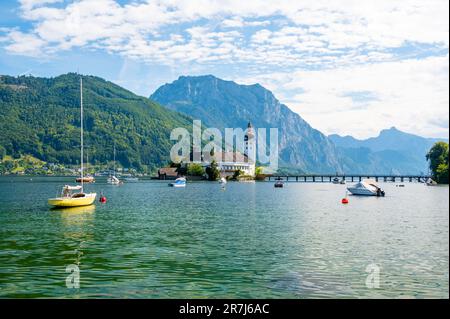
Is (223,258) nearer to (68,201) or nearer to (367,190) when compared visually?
(68,201)

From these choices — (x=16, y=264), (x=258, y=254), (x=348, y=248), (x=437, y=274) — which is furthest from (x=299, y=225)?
(x=16, y=264)

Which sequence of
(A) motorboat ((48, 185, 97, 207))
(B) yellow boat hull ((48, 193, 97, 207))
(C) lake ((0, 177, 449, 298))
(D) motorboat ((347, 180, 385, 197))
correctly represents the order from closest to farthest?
(C) lake ((0, 177, 449, 298)) → (B) yellow boat hull ((48, 193, 97, 207)) → (A) motorboat ((48, 185, 97, 207)) → (D) motorboat ((347, 180, 385, 197))

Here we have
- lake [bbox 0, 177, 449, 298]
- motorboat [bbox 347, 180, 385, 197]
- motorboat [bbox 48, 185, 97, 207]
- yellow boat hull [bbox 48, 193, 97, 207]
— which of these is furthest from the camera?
motorboat [bbox 347, 180, 385, 197]

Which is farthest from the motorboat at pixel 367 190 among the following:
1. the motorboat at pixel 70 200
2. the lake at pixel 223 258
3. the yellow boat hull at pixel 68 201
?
the yellow boat hull at pixel 68 201

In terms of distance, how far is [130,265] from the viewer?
3312cm

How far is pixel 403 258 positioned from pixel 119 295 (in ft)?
73.0

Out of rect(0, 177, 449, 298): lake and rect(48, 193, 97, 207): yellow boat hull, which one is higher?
rect(48, 193, 97, 207): yellow boat hull

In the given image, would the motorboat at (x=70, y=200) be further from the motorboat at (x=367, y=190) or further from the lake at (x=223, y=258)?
the motorboat at (x=367, y=190)

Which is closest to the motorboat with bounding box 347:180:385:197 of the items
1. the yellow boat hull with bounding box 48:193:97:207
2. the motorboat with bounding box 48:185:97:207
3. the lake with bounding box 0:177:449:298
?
the lake with bounding box 0:177:449:298

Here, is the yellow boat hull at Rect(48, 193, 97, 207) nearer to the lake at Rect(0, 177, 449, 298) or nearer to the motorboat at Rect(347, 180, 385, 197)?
the lake at Rect(0, 177, 449, 298)

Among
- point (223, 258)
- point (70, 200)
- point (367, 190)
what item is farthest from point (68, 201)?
point (367, 190)

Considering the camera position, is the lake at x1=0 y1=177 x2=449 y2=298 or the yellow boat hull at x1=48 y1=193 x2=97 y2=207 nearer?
the lake at x1=0 y1=177 x2=449 y2=298

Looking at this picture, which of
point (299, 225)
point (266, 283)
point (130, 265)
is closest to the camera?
point (266, 283)
